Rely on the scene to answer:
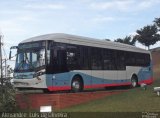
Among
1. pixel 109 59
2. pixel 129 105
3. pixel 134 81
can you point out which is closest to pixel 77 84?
pixel 109 59

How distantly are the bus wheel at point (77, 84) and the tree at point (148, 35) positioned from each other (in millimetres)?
61180

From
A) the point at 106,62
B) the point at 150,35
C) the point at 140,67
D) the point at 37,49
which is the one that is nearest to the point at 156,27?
the point at 150,35

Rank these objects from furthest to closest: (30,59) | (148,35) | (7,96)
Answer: (148,35), (30,59), (7,96)

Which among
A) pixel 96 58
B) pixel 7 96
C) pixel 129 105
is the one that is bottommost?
pixel 129 105

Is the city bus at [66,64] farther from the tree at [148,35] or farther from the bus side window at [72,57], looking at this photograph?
the tree at [148,35]

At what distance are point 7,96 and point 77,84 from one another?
4.42m

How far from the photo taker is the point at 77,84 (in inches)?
957

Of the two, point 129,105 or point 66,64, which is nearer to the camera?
point 129,105

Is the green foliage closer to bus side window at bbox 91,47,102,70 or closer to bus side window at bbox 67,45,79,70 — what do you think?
bus side window at bbox 67,45,79,70

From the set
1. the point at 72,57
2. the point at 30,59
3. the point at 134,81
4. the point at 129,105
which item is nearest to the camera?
the point at 129,105

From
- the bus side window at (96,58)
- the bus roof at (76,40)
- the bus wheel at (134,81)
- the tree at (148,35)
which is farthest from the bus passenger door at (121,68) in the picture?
the tree at (148,35)

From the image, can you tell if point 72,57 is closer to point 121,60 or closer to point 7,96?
point 7,96

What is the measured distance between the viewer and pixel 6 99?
840 inches

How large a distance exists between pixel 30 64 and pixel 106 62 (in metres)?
6.56
